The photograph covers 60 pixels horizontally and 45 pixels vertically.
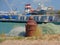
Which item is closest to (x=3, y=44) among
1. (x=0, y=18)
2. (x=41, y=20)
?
(x=41, y=20)

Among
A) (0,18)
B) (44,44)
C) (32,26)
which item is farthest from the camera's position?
(0,18)

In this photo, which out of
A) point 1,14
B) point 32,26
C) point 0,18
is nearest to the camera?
point 32,26

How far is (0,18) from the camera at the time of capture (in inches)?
2901

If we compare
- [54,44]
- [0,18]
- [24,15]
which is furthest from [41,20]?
[54,44]

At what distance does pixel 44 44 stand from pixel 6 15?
220 feet

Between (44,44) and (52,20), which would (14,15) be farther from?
(44,44)

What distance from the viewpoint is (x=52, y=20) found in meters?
69.0

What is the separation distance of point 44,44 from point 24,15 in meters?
65.3

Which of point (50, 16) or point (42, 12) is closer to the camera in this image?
point (50, 16)

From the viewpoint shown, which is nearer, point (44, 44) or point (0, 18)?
point (44, 44)

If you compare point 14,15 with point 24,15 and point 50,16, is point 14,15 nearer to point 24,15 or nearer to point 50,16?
point 24,15

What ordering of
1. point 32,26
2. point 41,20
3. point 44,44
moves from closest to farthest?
1. point 44,44
2. point 32,26
3. point 41,20

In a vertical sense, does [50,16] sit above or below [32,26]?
below

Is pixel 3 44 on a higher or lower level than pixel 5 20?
higher
